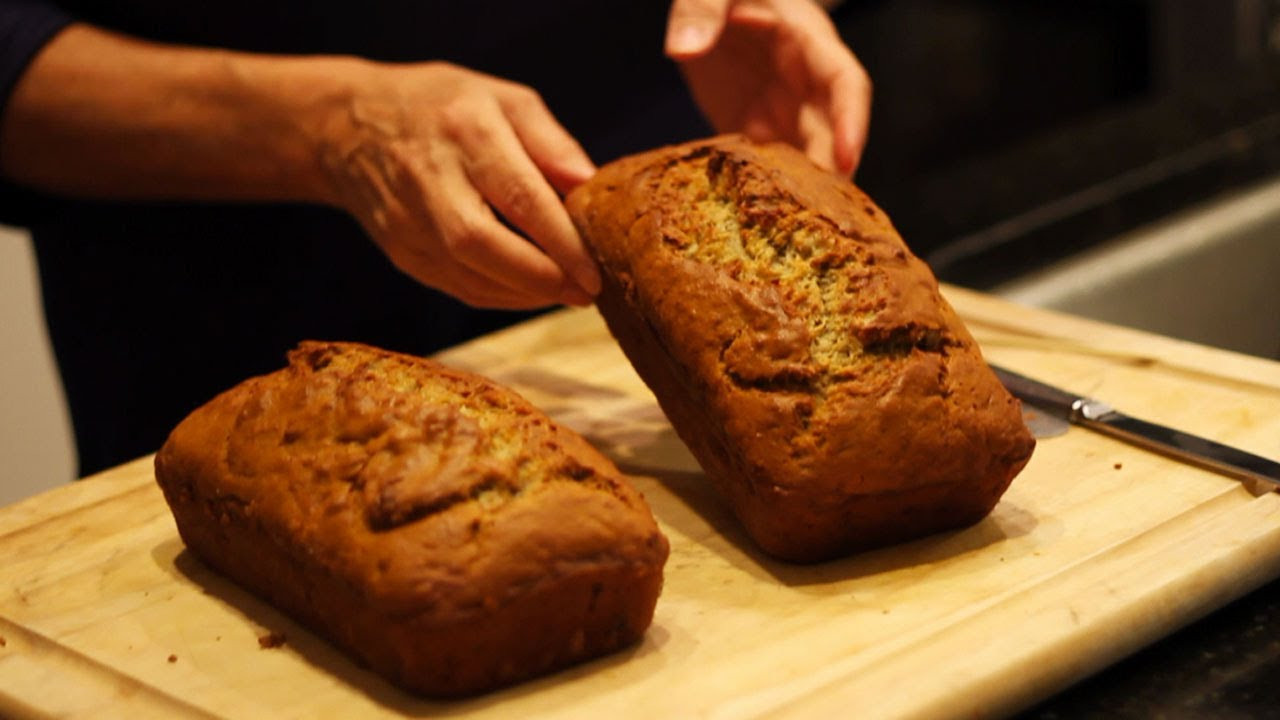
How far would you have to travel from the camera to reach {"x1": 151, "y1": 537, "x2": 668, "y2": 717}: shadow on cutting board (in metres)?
1.32

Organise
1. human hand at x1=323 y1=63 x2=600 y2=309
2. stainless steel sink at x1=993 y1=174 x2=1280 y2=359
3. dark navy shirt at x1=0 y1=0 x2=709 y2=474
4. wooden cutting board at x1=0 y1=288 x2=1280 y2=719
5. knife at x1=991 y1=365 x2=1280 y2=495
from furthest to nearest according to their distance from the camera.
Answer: stainless steel sink at x1=993 y1=174 x2=1280 y2=359, dark navy shirt at x1=0 y1=0 x2=709 y2=474, human hand at x1=323 y1=63 x2=600 y2=309, knife at x1=991 y1=365 x2=1280 y2=495, wooden cutting board at x1=0 y1=288 x2=1280 y2=719

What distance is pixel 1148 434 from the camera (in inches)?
67.5

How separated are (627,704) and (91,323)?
4.23 ft

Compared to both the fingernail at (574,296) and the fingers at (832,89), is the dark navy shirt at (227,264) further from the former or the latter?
the fingernail at (574,296)

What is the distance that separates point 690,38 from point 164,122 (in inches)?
27.2

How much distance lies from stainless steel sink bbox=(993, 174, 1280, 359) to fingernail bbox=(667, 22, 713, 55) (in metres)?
0.93

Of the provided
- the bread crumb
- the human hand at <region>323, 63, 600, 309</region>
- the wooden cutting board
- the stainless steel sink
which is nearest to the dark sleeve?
the human hand at <region>323, 63, 600, 309</region>

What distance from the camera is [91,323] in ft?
7.34

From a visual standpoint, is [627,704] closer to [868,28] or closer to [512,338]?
[512,338]

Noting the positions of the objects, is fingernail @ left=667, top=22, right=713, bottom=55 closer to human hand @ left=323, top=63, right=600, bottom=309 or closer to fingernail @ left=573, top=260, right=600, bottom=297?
human hand @ left=323, top=63, right=600, bottom=309

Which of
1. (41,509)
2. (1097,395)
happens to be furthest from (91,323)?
(1097,395)

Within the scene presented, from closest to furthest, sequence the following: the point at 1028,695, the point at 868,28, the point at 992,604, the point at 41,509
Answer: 1. the point at 1028,695
2. the point at 992,604
3. the point at 41,509
4. the point at 868,28

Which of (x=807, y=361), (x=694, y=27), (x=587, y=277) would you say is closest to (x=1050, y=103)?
(x=694, y=27)

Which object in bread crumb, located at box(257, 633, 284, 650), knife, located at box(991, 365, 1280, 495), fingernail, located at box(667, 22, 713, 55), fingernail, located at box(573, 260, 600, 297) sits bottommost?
knife, located at box(991, 365, 1280, 495)
